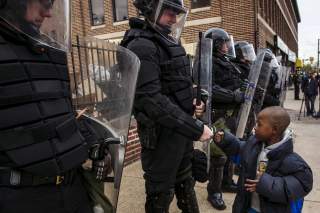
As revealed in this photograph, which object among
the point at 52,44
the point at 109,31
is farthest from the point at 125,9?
the point at 52,44

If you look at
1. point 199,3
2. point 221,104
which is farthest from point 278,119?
point 199,3

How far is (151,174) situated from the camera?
8.63 feet

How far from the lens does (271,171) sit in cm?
228

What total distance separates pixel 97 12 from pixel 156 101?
14087 millimetres

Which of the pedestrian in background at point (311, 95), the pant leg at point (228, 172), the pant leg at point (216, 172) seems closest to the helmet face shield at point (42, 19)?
the pant leg at point (216, 172)

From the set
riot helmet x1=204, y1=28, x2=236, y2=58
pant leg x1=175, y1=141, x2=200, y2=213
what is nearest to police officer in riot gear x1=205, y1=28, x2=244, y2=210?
riot helmet x1=204, y1=28, x2=236, y2=58

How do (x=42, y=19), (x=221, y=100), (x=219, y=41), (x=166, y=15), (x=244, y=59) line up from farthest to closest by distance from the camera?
(x=244, y=59), (x=219, y=41), (x=221, y=100), (x=166, y=15), (x=42, y=19)

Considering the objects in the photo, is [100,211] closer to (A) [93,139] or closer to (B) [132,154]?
Result: (A) [93,139]

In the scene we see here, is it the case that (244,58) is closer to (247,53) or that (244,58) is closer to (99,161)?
(247,53)

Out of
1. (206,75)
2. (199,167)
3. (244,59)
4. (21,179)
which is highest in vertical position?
(244,59)

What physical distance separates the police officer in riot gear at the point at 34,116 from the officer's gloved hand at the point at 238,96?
2.59 m

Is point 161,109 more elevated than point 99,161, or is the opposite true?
point 161,109

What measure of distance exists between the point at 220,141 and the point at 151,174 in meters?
0.55

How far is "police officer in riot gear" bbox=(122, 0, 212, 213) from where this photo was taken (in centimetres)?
238
